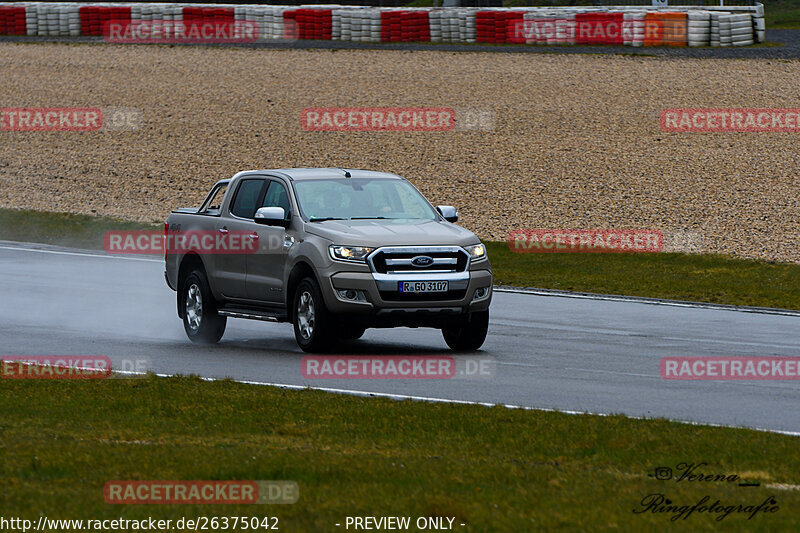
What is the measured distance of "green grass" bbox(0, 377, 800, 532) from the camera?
7020mm

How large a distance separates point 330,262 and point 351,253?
22cm

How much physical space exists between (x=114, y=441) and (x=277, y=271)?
219 inches

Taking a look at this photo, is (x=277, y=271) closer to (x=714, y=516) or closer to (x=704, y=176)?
(x=714, y=516)

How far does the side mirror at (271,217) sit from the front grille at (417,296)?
1.47 metres

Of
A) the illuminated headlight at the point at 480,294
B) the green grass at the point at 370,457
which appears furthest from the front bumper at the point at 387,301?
the green grass at the point at 370,457

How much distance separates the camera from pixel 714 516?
6984 mm

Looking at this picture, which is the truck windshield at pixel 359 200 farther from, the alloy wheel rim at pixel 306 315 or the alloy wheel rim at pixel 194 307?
the alloy wheel rim at pixel 194 307

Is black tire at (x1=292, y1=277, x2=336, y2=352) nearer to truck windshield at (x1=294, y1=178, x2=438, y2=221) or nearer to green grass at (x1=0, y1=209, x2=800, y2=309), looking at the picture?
truck windshield at (x1=294, y1=178, x2=438, y2=221)

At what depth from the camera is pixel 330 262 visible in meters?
13.6

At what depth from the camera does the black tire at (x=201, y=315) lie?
15492mm

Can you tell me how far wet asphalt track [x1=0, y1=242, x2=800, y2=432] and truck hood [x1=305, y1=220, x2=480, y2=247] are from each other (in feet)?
4.09

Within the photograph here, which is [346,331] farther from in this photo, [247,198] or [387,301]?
[247,198]

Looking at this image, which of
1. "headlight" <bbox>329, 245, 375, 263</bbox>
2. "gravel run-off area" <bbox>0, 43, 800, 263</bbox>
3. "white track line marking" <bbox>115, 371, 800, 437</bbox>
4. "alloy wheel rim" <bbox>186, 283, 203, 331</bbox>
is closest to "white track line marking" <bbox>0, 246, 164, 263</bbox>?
"gravel run-off area" <bbox>0, 43, 800, 263</bbox>

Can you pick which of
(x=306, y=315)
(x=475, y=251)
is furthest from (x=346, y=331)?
(x=475, y=251)
